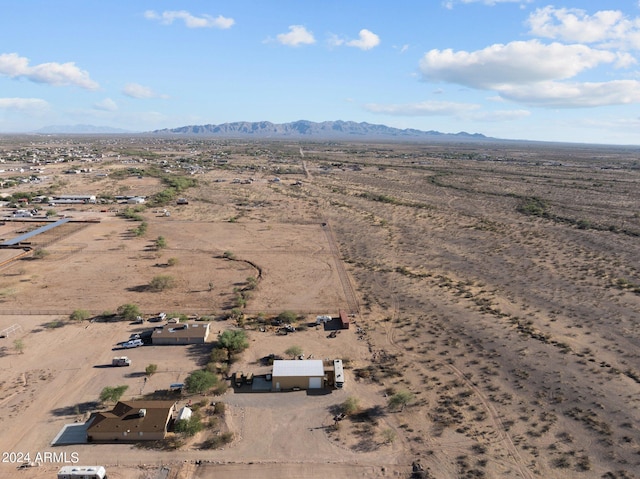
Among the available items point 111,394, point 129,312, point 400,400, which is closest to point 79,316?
point 129,312

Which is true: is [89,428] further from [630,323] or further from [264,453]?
[630,323]

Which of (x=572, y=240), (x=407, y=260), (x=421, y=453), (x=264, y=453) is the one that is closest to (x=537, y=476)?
(x=421, y=453)

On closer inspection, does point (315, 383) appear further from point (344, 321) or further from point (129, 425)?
point (129, 425)

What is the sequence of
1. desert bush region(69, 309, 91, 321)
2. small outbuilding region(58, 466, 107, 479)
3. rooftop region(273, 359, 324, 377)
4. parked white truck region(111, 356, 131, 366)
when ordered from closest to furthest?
small outbuilding region(58, 466, 107, 479), rooftop region(273, 359, 324, 377), parked white truck region(111, 356, 131, 366), desert bush region(69, 309, 91, 321)

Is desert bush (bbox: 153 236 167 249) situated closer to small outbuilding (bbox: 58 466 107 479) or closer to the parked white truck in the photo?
the parked white truck

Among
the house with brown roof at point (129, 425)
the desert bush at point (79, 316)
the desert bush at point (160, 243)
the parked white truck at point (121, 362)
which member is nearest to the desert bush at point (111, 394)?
the house with brown roof at point (129, 425)

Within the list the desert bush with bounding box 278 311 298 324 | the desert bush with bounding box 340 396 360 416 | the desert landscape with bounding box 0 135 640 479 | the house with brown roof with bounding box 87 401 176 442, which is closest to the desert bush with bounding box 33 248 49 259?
the desert landscape with bounding box 0 135 640 479
